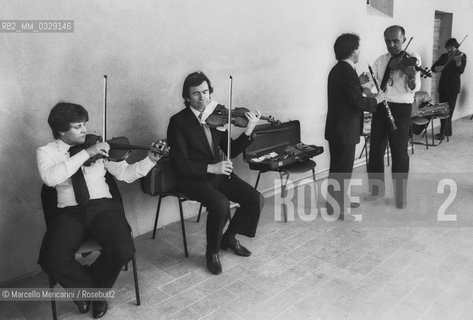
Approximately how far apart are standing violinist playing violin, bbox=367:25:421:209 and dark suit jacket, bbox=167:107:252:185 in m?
1.70

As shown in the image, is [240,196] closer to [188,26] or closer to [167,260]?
[167,260]

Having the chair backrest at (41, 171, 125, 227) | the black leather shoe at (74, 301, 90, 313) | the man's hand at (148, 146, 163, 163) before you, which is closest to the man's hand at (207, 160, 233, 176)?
the man's hand at (148, 146, 163, 163)

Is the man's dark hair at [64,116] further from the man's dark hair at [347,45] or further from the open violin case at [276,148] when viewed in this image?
the man's dark hair at [347,45]

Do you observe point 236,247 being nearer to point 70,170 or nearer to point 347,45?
point 70,170

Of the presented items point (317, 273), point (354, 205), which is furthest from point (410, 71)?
point (317, 273)

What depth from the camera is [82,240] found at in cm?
241

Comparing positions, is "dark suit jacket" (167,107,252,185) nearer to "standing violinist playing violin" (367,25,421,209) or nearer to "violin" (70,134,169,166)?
"violin" (70,134,169,166)

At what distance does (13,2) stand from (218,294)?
6.97 ft

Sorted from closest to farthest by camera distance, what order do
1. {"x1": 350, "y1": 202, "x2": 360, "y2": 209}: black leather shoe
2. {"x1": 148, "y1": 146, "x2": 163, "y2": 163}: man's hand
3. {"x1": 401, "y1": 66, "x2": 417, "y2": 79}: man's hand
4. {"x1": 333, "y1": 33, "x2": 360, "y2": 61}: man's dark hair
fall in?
{"x1": 148, "y1": 146, "x2": 163, "y2": 163}: man's hand < {"x1": 333, "y1": 33, "x2": 360, "y2": 61}: man's dark hair < {"x1": 401, "y1": 66, "x2": 417, "y2": 79}: man's hand < {"x1": 350, "y1": 202, "x2": 360, "y2": 209}: black leather shoe

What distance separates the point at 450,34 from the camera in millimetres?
7988

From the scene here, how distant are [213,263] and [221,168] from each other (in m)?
0.64

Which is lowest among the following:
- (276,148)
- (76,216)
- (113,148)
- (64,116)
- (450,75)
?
(76,216)

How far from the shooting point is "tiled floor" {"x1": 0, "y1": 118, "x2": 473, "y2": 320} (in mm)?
2504

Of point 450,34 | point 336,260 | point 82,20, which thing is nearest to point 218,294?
point 336,260
